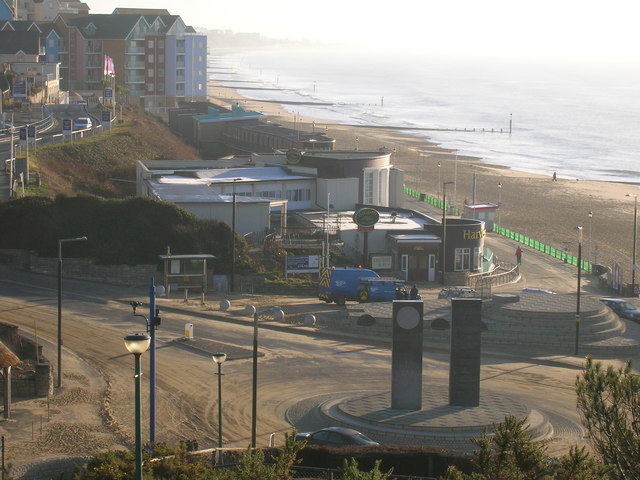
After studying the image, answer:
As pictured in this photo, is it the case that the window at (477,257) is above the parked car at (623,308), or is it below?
above

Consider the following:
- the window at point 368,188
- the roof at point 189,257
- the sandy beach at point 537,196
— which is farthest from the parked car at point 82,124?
the roof at point 189,257

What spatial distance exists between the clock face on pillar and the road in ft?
11.5

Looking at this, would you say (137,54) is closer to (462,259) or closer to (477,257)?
(477,257)

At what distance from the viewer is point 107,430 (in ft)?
86.5

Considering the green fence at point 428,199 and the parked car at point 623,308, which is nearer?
the parked car at point 623,308

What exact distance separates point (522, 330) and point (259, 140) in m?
57.7

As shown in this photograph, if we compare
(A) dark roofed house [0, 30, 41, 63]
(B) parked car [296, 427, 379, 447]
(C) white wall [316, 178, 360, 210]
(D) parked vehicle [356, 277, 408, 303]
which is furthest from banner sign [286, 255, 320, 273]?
(A) dark roofed house [0, 30, 41, 63]

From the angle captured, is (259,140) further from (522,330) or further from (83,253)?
(522,330)

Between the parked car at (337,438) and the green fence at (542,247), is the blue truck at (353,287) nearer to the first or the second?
the green fence at (542,247)

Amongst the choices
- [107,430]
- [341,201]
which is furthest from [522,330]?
[341,201]

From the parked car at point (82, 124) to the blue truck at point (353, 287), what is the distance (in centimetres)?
4237

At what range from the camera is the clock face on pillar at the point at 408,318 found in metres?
28.2

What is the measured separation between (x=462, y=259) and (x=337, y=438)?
2752cm

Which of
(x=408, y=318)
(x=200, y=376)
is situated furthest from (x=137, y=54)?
(x=408, y=318)
